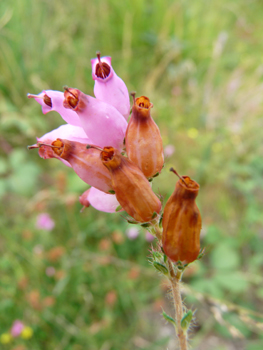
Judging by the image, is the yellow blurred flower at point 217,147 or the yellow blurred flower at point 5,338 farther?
the yellow blurred flower at point 217,147

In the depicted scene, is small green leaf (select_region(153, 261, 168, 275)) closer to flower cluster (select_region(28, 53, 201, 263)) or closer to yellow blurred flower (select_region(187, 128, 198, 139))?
flower cluster (select_region(28, 53, 201, 263))

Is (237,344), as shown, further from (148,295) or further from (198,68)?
(198,68)

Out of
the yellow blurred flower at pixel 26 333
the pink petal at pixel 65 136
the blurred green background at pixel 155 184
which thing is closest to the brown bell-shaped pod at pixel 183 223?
the pink petal at pixel 65 136

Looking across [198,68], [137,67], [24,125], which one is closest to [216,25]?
[198,68]

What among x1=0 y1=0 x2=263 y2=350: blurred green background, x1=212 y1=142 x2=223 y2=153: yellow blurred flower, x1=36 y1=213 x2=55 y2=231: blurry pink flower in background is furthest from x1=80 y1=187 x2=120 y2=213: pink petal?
x1=212 y1=142 x2=223 y2=153: yellow blurred flower

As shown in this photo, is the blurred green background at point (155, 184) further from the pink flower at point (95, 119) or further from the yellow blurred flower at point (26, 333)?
the pink flower at point (95, 119)

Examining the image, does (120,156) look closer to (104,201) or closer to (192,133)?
(104,201)

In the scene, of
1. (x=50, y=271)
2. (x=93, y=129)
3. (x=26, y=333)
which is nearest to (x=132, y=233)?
(x=50, y=271)
